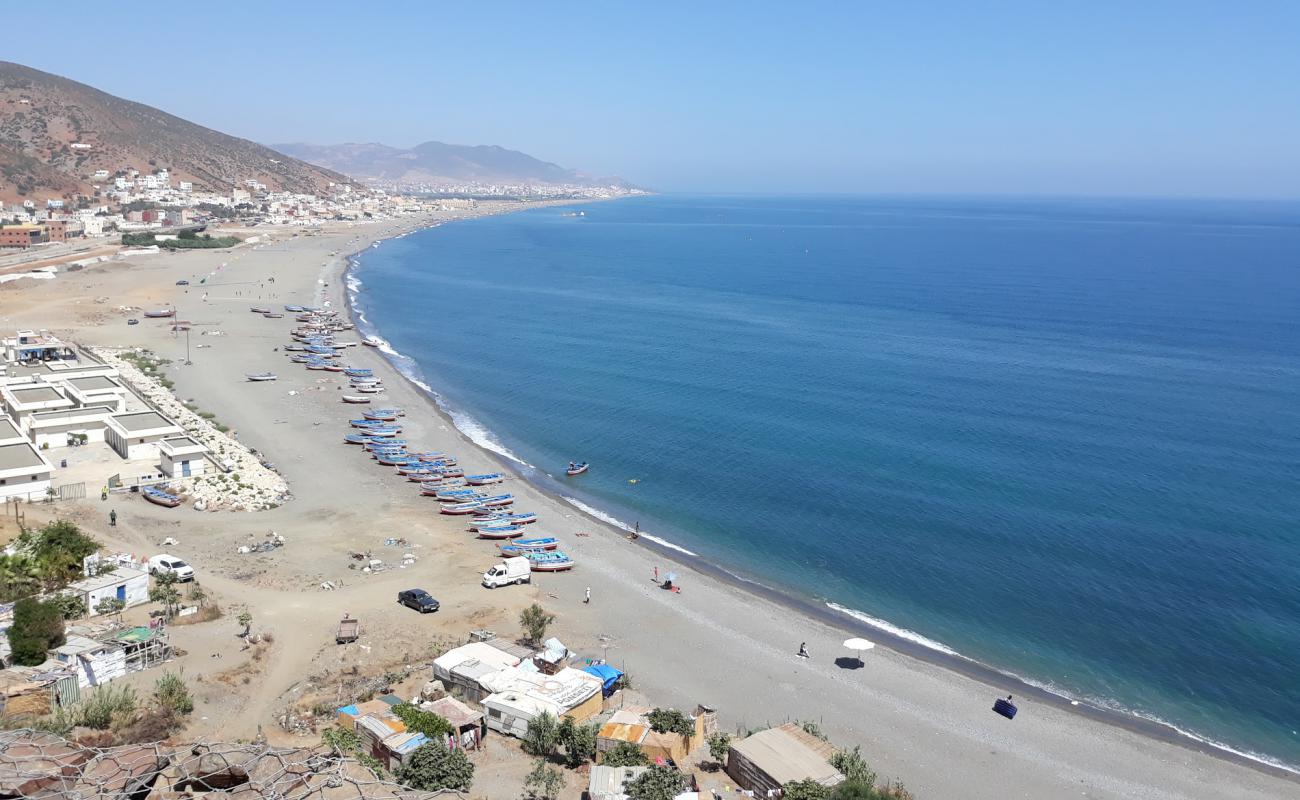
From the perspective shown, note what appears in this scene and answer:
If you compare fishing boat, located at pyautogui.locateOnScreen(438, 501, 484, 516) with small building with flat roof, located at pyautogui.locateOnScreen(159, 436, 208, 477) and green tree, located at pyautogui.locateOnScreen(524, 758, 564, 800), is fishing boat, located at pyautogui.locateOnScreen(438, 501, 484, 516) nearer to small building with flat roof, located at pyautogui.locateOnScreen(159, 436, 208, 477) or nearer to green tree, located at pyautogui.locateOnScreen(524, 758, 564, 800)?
small building with flat roof, located at pyautogui.locateOnScreen(159, 436, 208, 477)

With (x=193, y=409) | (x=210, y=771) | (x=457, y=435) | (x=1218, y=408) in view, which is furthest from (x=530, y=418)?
(x=1218, y=408)

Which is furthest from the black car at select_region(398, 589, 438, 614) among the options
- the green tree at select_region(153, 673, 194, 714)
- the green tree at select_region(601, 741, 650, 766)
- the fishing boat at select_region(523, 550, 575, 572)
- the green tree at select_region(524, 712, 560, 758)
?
the green tree at select_region(601, 741, 650, 766)

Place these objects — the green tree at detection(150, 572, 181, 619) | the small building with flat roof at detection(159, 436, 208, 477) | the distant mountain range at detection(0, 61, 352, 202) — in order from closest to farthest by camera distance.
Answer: the green tree at detection(150, 572, 181, 619) < the small building with flat roof at detection(159, 436, 208, 477) < the distant mountain range at detection(0, 61, 352, 202)

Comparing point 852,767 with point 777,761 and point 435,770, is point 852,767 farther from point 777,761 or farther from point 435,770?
point 435,770

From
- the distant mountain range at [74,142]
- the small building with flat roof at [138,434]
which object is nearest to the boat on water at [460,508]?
the small building with flat roof at [138,434]

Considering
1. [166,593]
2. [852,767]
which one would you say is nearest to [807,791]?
[852,767]

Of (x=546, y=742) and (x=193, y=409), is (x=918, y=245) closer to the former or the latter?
(x=193, y=409)
